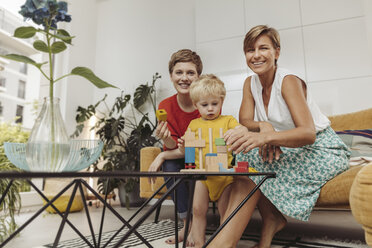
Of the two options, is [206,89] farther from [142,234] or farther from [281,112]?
[142,234]

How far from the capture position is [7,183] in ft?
5.25

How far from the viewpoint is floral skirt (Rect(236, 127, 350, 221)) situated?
1.21m

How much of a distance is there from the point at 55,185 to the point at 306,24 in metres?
2.84

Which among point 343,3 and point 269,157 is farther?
point 343,3

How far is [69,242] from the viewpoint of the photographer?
1.47 m

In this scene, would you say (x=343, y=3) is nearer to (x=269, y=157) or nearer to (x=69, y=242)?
(x=269, y=157)

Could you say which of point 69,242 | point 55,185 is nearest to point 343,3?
point 69,242

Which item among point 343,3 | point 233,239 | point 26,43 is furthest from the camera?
point 26,43

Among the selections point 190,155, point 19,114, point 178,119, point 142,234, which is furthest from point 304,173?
point 19,114

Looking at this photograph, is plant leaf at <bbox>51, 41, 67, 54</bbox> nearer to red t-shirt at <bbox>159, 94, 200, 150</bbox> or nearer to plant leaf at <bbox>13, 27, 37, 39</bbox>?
plant leaf at <bbox>13, 27, 37, 39</bbox>

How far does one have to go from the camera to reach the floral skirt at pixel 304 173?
3.97ft

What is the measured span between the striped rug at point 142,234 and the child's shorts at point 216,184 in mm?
442

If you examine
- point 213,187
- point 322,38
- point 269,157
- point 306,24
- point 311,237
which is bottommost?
point 311,237

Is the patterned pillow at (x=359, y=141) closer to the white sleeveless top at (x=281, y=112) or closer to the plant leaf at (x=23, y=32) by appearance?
the white sleeveless top at (x=281, y=112)
